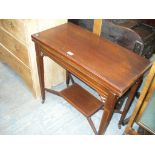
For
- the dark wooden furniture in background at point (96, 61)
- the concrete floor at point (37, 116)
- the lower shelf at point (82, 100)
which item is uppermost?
the dark wooden furniture in background at point (96, 61)

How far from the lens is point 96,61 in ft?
4.07

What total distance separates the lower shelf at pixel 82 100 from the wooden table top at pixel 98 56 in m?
0.58

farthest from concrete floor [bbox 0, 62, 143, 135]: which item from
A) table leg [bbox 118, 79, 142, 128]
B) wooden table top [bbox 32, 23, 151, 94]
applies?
wooden table top [bbox 32, 23, 151, 94]

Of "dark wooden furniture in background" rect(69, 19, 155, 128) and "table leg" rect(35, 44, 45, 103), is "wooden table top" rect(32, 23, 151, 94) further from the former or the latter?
"dark wooden furniture in background" rect(69, 19, 155, 128)

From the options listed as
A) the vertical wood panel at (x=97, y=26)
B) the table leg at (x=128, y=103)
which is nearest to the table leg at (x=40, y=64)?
the vertical wood panel at (x=97, y=26)

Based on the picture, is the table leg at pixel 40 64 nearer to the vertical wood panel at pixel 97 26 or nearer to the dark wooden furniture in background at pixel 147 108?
the vertical wood panel at pixel 97 26

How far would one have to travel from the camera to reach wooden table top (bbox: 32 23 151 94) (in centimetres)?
112

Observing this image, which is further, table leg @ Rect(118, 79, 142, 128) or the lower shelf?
the lower shelf

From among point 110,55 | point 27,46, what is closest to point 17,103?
point 27,46

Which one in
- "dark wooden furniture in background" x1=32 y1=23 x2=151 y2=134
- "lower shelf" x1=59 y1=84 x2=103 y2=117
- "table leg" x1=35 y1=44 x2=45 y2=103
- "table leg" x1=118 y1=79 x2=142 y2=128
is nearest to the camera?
"dark wooden furniture in background" x1=32 y1=23 x2=151 y2=134

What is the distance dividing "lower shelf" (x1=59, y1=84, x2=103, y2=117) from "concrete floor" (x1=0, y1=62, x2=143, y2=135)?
0.62ft

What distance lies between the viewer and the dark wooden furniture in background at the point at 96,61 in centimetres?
112

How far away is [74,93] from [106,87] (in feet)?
2.50

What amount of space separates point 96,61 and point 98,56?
66mm
